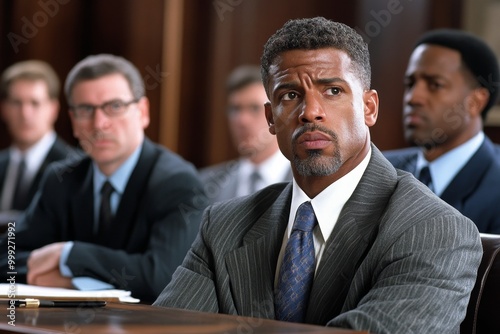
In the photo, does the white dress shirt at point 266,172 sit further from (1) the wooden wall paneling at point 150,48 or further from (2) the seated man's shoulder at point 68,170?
(1) the wooden wall paneling at point 150,48

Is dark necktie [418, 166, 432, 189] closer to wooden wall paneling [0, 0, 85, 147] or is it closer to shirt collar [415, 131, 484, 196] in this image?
shirt collar [415, 131, 484, 196]

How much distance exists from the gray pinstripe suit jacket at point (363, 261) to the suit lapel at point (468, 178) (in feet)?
4.18

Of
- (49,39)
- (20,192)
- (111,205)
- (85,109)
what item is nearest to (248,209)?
(111,205)

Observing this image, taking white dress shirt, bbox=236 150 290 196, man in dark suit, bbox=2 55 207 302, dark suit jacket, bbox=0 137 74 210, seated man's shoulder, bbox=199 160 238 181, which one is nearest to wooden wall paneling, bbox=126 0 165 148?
dark suit jacket, bbox=0 137 74 210

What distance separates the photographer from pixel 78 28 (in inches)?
276

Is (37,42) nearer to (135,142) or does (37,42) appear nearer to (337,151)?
(135,142)

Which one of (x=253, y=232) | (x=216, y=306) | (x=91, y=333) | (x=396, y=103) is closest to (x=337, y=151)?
(x=253, y=232)

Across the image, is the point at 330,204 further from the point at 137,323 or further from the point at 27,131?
the point at 27,131

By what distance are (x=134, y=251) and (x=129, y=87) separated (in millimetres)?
782

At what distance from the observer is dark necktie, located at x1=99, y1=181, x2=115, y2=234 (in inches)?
147

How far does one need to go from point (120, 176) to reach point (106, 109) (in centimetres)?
32

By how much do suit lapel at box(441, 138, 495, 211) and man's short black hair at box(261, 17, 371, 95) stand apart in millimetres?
1365

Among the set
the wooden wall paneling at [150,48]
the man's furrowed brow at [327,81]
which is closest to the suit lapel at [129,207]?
the man's furrowed brow at [327,81]

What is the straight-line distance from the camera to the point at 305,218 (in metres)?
2.20
